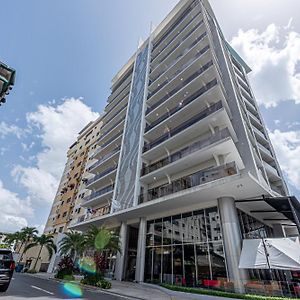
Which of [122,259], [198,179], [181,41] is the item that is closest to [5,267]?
[198,179]

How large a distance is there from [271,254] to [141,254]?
11.8 meters

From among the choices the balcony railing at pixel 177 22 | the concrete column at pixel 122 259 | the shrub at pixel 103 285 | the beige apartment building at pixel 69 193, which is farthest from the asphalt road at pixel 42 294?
the balcony railing at pixel 177 22

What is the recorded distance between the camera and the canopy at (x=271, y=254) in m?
12.8

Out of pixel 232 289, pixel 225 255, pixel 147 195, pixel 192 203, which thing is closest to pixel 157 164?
pixel 147 195

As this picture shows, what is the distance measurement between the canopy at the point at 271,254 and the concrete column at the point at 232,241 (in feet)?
1.88

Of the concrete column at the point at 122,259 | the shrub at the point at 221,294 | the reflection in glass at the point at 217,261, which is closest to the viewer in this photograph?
the shrub at the point at 221,294

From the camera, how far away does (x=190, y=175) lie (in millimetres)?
20859

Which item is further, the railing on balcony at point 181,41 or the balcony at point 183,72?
the railing on balcony at point 181,41

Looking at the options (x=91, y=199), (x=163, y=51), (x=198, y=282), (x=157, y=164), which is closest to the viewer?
(x=198, y=282)

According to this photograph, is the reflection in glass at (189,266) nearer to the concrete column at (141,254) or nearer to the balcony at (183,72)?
the concrete column at (141,254)

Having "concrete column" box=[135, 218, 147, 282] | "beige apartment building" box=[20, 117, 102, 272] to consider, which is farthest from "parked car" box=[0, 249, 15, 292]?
"beige apartment building" box=[20, 117, 102, 272]

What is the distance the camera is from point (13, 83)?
439 centimetres

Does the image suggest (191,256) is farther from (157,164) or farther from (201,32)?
(201,32)

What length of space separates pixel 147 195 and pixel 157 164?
3971 millimetres
